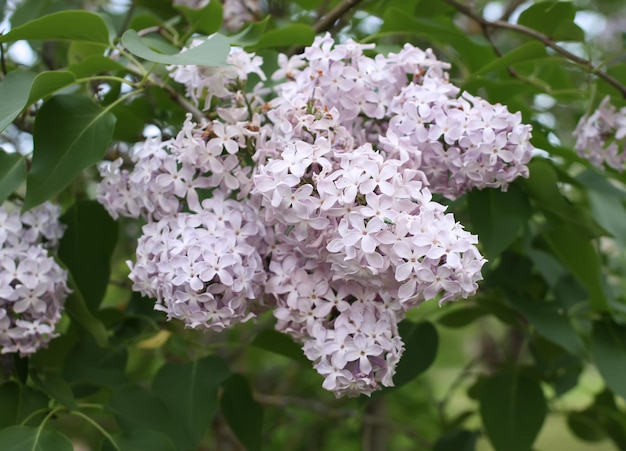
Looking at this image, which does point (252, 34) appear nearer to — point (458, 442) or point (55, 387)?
point (55, 387)

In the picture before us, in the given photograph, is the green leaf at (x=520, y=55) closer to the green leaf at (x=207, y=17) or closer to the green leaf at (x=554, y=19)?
the green leaf at (x=554, y=19)

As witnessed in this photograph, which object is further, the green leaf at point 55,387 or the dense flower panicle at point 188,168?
the green leaf at point 55,387

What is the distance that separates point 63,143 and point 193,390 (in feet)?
1.30

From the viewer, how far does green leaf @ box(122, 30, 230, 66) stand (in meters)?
0.80

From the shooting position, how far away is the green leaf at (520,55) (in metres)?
1.07

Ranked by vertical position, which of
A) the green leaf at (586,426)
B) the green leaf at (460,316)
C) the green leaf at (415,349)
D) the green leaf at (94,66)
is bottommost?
the green leaf at (586,426)

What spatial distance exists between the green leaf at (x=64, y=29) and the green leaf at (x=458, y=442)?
41.1 inches

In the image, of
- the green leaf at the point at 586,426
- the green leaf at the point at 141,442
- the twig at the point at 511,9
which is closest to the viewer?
the green leaf at the point at 141,442

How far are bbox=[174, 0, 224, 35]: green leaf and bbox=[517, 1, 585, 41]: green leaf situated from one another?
475mm

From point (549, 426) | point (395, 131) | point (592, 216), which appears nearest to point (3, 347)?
point (395, 131)

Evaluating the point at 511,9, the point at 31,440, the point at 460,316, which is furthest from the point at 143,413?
the point at 511,9

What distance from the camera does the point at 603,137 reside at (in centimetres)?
115

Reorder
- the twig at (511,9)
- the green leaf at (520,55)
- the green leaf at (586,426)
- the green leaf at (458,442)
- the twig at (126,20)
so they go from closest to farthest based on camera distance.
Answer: the green leaf at (520,55) < the twig at (126,20) < the green leaf at (458,442) < the green leaf at (586,426) < the twig at (511,9)

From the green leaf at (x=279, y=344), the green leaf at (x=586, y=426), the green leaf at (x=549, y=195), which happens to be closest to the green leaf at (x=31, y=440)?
the green leaf at (x=279, y=344)
